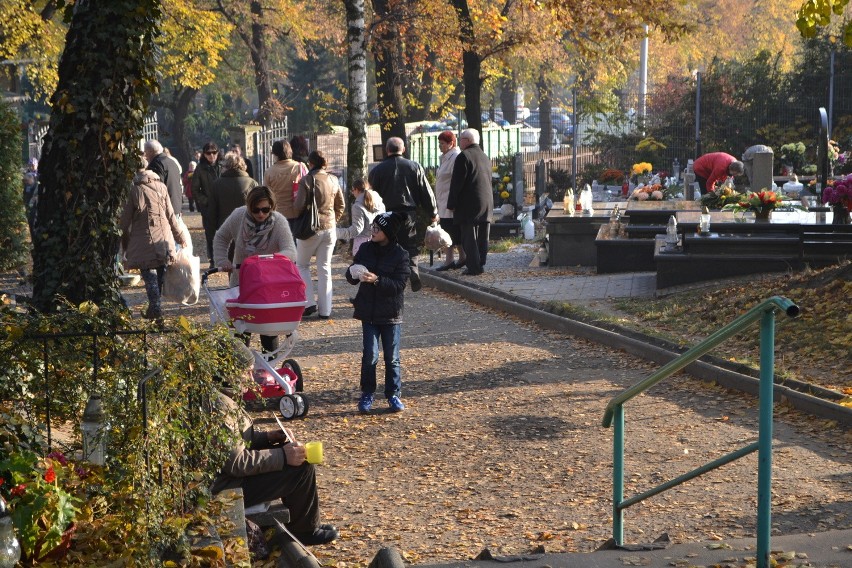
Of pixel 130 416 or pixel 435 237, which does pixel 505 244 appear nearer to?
pixel 435 237

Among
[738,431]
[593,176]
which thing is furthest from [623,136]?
[738,431]

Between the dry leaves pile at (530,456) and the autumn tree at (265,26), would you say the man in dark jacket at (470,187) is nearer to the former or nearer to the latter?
the dry leaves pile at (530,456)

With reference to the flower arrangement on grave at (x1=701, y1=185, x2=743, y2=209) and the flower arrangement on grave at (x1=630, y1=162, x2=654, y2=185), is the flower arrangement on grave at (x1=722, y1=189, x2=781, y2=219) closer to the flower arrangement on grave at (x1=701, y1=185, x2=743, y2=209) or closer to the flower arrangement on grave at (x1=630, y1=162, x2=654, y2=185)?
the flower arrangement on grave at (x1=701, y1=185, x2=743, y2=209)

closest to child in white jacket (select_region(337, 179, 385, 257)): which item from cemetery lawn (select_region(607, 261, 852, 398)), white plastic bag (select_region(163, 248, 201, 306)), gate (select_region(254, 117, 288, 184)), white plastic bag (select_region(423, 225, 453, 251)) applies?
white plastic bag (select_region(163, 248, 201, 306))

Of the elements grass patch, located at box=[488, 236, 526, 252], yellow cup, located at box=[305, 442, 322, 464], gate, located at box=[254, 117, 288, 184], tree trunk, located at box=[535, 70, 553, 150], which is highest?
tree trunk, located at box=[535, 70, 553, 150]

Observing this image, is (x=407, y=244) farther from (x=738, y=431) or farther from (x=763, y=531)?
(x=763, y=531)

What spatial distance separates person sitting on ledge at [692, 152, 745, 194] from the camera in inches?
790

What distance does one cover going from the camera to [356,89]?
2142cm

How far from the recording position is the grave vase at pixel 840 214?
14.3 meters

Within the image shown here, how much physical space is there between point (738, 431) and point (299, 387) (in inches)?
143

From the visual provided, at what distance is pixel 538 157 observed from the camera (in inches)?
1225

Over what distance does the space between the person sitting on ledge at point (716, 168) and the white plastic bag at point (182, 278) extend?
971 cm

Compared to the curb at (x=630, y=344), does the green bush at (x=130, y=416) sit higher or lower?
higher

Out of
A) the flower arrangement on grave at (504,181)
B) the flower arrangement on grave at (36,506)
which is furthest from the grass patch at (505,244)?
the flower arrangement on grave at (36,506)
